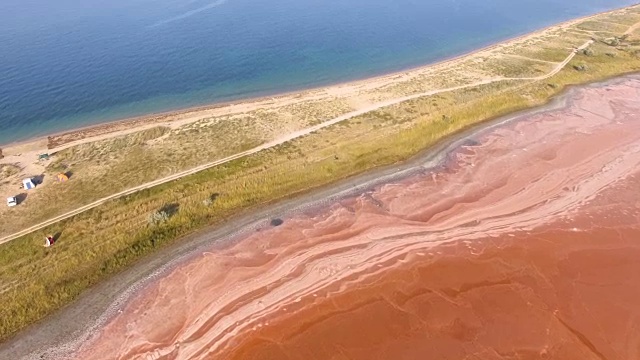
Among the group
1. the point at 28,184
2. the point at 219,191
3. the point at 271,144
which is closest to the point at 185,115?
the point at 271,144

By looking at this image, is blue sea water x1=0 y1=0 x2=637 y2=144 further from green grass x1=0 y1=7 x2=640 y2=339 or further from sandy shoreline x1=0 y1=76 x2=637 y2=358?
sandy shoreline x1=0 y1=76 x2=637 y2=358

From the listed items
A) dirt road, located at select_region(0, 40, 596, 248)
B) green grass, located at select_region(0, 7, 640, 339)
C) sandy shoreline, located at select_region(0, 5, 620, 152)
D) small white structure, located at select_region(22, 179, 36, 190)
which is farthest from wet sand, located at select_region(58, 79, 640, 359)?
sandy shoreline, located at select_region(0, 5, 620, 152)

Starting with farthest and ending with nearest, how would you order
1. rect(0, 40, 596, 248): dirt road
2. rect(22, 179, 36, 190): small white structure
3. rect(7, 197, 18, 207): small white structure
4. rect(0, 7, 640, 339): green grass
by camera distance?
1. rect(22, 179, 36, 190): small white structure
2. rect(7, 197, 18, 207): small white structure
3. rect(0, 40, 596, 248): dirt road
4. rect(0, 7, 640, 339): green grass

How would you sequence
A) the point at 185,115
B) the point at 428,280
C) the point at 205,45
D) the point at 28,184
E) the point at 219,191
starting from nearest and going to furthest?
1. the point at 428,280
2. the point at 219,191
3. the point at 28,184
4. the point at 185,115
5. the point at 205,45

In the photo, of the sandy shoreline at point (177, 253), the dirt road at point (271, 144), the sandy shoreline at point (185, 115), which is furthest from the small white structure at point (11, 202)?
the sandy shoreline at point (177, 253)

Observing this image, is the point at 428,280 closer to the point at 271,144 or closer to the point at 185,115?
the point at 271,144

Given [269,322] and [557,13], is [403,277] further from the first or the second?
[557,13]
